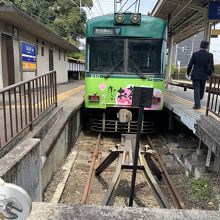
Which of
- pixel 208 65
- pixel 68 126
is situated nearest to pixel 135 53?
pixel 208 65

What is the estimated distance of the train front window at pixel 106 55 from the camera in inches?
311

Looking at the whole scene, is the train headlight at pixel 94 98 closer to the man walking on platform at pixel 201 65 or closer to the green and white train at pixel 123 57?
the green and white train at pixel 123 57

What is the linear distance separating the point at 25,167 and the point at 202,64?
16.7 feet

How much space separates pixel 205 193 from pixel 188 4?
7311 millimetres

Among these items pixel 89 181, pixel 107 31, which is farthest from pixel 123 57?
pixel 89 181

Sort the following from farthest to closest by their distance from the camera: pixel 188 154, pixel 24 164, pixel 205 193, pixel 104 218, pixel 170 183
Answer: pixel 188 154 < pixel 170 183 < pixel 205 193 < pixel 24 164 < pixel 104 218

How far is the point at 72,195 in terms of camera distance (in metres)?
4.91

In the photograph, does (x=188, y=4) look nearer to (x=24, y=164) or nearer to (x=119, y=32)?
(x=119, y=32)

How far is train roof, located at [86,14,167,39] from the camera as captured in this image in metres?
7.79

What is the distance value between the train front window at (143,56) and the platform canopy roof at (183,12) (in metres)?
2.94

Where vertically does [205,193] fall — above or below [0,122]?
below

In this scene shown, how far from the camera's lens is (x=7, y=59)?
11.7 meters

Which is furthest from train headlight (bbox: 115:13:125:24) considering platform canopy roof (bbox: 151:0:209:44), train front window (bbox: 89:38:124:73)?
platform canopy roof (bbox: 151:0:209:44)

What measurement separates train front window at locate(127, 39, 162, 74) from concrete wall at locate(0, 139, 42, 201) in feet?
15.2
